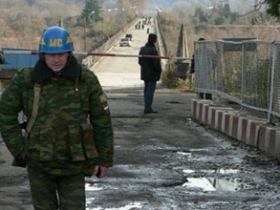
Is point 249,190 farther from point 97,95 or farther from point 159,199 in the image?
point 97,95

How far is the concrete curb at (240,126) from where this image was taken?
8195mm

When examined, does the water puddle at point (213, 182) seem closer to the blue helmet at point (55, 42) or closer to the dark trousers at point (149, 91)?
the blue helmet at point (55, 42)

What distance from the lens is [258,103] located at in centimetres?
953

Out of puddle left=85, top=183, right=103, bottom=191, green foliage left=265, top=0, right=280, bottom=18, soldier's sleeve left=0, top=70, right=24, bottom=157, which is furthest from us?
green foliage left=265, top=0, right=280, bottom=18

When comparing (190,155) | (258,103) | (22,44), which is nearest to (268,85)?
(258,103)

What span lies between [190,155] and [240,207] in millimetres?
2835

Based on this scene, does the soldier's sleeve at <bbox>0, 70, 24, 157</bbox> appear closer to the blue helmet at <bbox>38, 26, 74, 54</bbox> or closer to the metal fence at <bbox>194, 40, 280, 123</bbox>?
the blue helmet at <bbox>38, 26, 74, 54</bbox>

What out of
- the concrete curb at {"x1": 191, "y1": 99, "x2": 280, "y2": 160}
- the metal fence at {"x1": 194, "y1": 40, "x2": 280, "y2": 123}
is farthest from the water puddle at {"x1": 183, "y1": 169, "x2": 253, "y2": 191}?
the metal fence at {"x1": 194, "y1": 40, "x2": 280, "y2": 123}

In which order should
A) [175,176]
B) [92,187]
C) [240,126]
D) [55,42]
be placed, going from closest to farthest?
[55,42], [92,187], [175,176], [240,126]

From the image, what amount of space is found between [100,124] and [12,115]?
0.56 meters

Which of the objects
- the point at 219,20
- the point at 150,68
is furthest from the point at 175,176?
the point at 219,20

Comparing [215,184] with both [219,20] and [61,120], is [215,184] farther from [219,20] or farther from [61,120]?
[219,20]

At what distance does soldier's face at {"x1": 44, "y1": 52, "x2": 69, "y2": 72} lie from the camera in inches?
154

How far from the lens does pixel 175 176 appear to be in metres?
7.09
